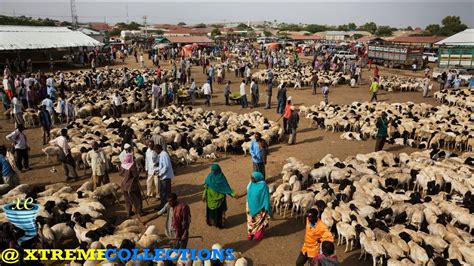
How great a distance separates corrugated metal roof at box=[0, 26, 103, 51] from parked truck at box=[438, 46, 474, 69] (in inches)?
1310

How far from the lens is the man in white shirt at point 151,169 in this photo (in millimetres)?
8969

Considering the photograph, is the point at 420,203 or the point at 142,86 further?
the point at 142,86

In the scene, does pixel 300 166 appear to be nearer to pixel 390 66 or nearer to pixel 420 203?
pixel 420 203

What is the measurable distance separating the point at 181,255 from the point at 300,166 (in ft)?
17.0

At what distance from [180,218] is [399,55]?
117 feet

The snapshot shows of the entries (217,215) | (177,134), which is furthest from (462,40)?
(217,215)

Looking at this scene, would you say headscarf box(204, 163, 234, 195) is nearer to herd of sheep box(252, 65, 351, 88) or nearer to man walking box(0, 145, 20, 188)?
man walking box(0, 145, 20, 188)

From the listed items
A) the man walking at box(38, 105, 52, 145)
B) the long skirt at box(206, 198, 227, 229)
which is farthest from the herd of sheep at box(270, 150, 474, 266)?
the man walking at box(38, 105, 52, 145)

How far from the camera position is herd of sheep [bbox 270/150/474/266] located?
6.86 m

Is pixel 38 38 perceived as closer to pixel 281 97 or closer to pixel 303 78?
pixel 303 78

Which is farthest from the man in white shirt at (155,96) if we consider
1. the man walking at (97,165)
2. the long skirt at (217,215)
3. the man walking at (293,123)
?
the long skirt at (217,215)

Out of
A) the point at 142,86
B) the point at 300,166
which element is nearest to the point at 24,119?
the point at 142,86

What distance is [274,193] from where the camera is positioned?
30.1 feet

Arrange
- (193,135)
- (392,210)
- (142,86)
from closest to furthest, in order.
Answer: (392,210) → (193,135) → (142,86)
